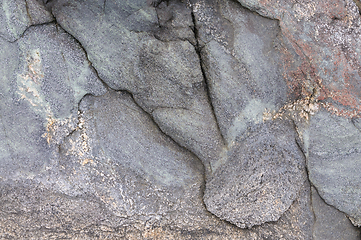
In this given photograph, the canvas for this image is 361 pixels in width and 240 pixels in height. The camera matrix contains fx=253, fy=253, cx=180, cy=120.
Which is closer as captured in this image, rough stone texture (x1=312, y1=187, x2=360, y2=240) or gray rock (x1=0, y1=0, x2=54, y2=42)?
gray rock (x1=0, y1=0, x2=54, y2=42)

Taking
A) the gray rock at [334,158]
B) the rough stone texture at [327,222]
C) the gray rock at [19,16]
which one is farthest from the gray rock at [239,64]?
the gray rock at [19,16]

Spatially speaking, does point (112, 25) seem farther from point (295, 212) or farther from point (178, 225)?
point (295, 212)

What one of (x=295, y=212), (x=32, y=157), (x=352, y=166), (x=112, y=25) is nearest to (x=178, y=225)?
(x=295, y=212)

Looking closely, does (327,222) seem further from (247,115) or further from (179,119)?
(179,119)

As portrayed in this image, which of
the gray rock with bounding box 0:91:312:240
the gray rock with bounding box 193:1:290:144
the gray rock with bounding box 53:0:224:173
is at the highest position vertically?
the gray rock with bounding box 193:1:290:144

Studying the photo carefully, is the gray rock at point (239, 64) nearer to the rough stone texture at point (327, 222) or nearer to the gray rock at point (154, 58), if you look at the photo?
the gray rock at point (154, 58)

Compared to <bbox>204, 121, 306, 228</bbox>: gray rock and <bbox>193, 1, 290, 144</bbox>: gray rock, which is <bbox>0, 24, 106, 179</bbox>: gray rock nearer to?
<bbox>193, 1, 290, 144</bbox>: gray rock

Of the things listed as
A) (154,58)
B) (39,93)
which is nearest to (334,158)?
(154,58)

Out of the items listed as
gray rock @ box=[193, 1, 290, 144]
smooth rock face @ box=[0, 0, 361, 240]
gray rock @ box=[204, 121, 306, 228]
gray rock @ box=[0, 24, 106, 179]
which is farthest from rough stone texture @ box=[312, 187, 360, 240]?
gray rock @ box=[0, 24, 106, 179]
